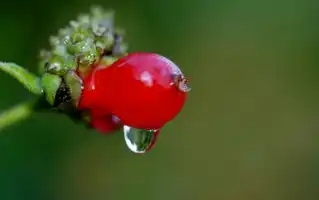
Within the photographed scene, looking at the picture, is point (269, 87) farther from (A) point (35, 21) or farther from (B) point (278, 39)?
(A) point (35, 21)

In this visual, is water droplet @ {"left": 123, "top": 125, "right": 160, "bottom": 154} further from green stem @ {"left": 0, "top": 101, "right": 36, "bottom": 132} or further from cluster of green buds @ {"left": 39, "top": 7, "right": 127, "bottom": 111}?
green stem @ {"left": 0, "top": 101, "right": 36, "bottom": 132}

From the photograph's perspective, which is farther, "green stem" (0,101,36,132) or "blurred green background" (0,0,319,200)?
"blurred green background" (0,0,319,200)

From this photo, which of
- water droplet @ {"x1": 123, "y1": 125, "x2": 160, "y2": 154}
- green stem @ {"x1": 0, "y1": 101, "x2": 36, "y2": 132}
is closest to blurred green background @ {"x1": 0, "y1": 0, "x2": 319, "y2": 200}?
green stem @ {"x1": 0, "y1": 101, "x2": 36, "y2": 132}

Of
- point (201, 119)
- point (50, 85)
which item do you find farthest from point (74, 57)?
point (201, 119)

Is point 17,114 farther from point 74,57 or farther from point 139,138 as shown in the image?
point 139,138

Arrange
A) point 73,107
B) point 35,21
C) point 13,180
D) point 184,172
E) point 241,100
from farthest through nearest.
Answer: point 241,100 → point 184,172 → point 35,21 → point 13,180 → point 73,107

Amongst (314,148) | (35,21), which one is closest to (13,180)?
(35,21)

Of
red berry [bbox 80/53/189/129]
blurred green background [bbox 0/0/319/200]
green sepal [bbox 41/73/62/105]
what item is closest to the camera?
red berry [bbox 80/53/189/129]

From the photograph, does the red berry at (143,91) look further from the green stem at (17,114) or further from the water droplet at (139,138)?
the green stem at (17,114)
